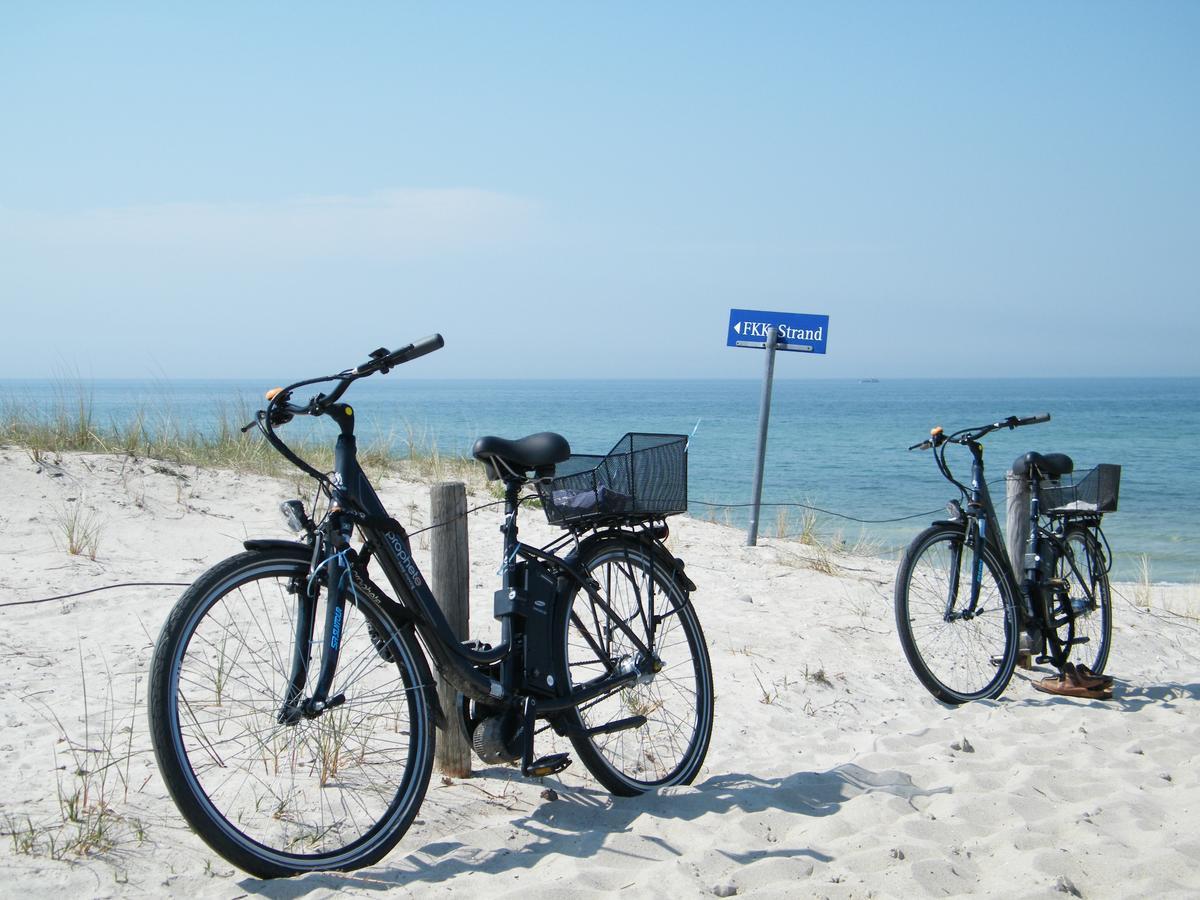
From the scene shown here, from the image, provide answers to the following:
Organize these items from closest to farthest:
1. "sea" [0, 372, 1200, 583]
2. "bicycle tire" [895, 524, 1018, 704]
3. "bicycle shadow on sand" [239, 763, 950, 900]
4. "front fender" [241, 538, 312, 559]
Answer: "front fender" [241, 538, 312, 559]
"bicycle shadow on sand" [239, 763, 950, 900]
"bicycle tire" [895, 524, 1018, 704]
"sea" [0, 372, 1200, 583]

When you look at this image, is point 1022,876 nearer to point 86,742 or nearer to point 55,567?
point 86,742

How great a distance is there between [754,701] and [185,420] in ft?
36.3

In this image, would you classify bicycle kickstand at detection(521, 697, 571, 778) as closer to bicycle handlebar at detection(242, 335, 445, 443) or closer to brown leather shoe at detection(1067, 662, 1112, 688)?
bicycle handlebar at detection(242, 335, 445, 443)

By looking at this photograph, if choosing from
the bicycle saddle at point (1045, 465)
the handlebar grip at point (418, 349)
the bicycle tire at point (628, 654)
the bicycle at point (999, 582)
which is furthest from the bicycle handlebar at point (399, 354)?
the bicycle saddle at point (1045, 465)

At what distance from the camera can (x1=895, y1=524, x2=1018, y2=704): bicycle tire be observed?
5062 millimetres

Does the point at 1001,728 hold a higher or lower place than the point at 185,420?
lower

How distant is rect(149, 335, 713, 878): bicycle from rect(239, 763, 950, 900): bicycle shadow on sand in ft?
0.25

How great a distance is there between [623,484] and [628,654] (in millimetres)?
669

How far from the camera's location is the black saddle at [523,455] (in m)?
3.37

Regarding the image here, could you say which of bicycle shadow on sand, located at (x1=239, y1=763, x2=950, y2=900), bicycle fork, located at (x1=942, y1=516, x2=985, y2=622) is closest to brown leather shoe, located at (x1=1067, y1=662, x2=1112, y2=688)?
bicycle fork, located at (x1=942, y1=516, x2=985, y2=622)

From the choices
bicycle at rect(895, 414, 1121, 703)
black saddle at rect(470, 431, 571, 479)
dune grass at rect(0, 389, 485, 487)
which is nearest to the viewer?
black saddle at rect(470, 431, 571, 479)

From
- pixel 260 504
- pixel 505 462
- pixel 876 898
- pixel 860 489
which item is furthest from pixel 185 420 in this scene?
pixel 860 489

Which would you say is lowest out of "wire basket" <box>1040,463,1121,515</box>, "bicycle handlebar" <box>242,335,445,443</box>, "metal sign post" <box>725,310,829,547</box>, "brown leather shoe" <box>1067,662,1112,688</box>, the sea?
the sea

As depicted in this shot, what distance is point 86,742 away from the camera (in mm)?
3775
